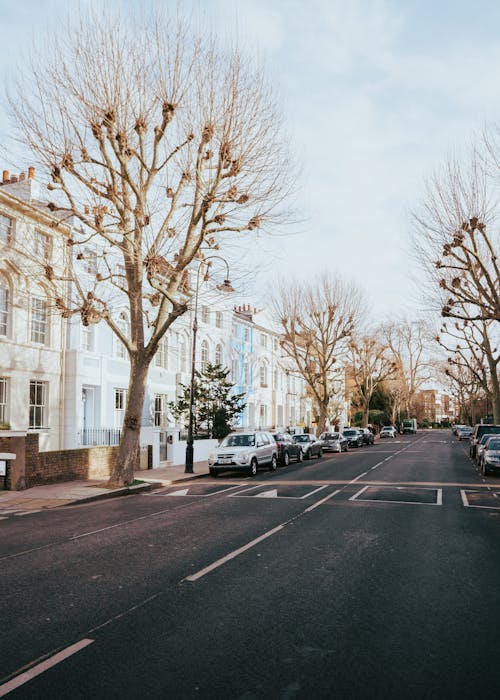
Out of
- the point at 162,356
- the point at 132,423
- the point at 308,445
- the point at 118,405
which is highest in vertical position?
the point at 162,356

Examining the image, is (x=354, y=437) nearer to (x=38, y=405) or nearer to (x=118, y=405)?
(x=118, y=405)

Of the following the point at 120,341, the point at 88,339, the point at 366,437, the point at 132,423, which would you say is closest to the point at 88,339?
the point at 88,339

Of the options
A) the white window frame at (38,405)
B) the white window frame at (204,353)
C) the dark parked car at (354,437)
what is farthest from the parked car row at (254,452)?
the dark parked car at (354,437)

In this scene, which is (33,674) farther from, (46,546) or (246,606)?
(46,546)

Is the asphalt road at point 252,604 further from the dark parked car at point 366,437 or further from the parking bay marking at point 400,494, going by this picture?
the dark parked car at point 366,437

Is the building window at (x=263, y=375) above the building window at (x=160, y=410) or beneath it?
above

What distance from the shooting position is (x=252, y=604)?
21.3 feet

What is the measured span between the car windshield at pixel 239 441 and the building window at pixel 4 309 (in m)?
9.68

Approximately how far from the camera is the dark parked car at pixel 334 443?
40531 millimetres

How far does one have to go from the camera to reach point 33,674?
183 inches

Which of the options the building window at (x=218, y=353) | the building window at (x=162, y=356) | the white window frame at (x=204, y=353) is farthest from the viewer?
the building window at (x=218, y=353)

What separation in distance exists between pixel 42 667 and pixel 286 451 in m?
24.3

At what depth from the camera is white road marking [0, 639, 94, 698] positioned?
443 cm

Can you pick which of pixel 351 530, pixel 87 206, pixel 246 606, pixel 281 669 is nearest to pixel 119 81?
pixel 87 206
